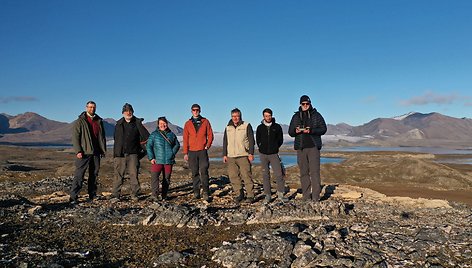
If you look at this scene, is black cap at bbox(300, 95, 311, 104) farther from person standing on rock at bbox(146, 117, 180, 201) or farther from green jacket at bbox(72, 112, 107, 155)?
green jacket at bbox(72, 112, 107, 155)

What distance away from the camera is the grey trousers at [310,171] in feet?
33.6

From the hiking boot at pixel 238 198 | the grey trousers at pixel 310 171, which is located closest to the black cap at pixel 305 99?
the grey trousers at pixel 310 171

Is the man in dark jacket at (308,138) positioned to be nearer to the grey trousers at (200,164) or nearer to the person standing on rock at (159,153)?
the grey trousers at (200,164)

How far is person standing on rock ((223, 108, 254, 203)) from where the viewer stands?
10.9 metres

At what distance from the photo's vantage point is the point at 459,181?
32.5 meters

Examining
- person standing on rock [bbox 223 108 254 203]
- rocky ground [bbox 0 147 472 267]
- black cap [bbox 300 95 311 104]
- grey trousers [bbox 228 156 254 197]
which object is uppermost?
black cap [bbox 300 95 311 104]

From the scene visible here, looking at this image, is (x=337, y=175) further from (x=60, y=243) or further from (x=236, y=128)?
(x=60, y=243)

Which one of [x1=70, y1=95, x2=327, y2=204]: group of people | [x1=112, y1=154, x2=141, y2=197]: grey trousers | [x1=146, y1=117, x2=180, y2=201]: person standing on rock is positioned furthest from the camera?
[x1=112, y1=154, x2=141, y2=197]: grey trousers

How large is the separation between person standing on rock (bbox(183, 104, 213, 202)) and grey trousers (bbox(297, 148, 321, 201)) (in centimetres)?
278

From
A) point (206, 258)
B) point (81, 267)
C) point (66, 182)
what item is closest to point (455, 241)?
point (206, 258)

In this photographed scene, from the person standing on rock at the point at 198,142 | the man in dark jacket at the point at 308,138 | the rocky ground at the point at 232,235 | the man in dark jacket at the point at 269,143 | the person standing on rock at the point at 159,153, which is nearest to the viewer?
the rocky ground at the point at 232,235

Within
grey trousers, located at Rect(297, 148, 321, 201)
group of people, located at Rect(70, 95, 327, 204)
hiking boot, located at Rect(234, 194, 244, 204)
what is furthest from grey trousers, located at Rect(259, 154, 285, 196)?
hiking boot, located at Rect(234, 194, 244, 204)

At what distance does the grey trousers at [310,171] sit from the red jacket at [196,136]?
9.19 ft

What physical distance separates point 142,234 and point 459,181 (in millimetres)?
32836
